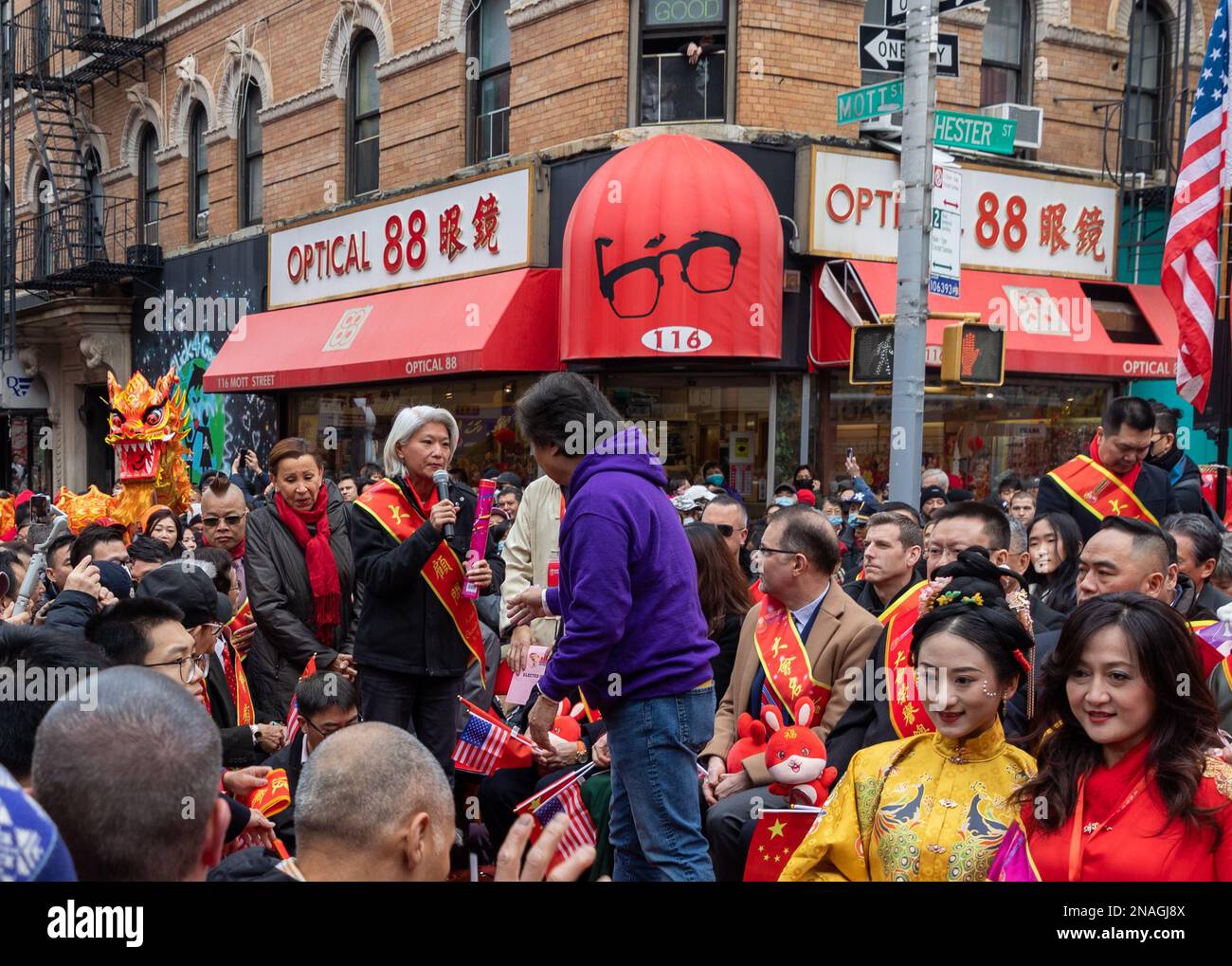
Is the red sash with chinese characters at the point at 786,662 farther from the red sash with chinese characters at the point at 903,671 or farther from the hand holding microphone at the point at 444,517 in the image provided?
the hand holding microphone at the point at 444,517

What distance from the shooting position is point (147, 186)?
21953 mm

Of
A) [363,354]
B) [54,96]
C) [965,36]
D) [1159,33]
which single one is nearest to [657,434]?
[363,354]

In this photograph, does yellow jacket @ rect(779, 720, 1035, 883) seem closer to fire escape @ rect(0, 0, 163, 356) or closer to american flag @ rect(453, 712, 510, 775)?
american flag @ rect(453, 712, 510, 775)

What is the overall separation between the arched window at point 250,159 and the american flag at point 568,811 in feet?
51.8

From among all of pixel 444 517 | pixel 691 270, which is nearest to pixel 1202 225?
pixel 691 270

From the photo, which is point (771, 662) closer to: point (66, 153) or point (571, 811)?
point (571, 811)

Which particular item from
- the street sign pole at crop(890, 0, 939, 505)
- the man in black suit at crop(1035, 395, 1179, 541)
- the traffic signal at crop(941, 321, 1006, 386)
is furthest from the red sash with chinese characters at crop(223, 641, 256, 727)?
the traffic signal at crop(941, 321, 1006, 386)

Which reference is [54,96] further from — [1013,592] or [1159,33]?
[1013,592]

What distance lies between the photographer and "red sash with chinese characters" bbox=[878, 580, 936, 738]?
414cm

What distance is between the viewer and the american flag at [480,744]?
518 cm

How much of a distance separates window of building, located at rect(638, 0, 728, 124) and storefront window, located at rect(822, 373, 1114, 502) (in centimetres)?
316

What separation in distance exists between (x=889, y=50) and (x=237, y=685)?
5980 millimetres

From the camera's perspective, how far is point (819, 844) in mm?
3521
